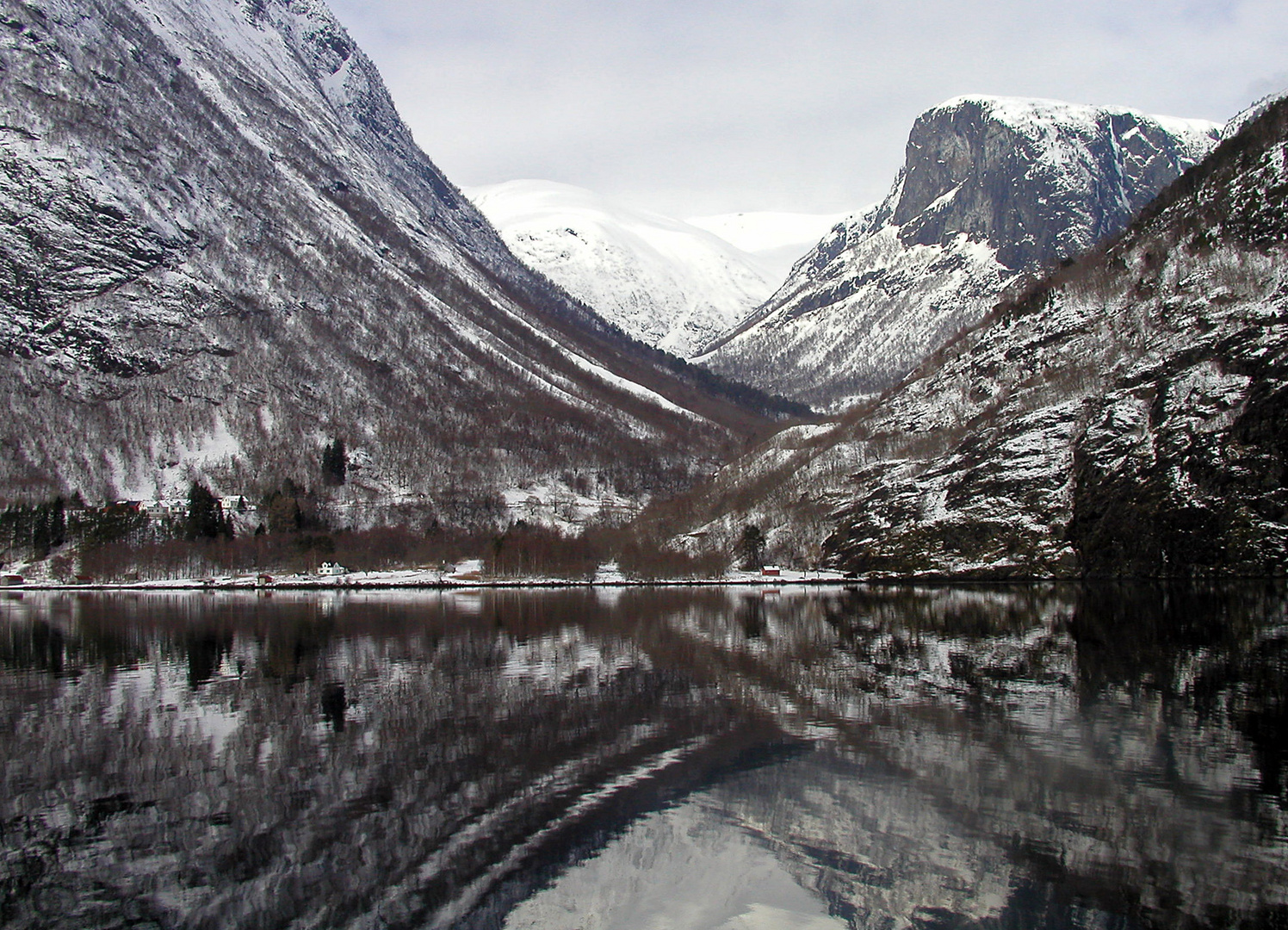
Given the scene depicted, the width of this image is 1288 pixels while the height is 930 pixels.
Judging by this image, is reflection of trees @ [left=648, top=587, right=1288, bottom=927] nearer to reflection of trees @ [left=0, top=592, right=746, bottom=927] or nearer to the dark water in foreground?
the dark water in foreground

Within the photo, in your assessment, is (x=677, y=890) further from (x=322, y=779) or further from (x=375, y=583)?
(x=375, y=583)

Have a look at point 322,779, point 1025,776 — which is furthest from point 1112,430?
point 322,779

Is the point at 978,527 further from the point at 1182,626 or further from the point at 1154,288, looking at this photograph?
the point at 1182,626

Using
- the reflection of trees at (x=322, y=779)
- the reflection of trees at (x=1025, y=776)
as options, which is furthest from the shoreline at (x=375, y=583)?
the reflection of trees at (x=322, y=779)

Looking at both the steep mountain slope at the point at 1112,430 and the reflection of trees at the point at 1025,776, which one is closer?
the reflection of trees at the point at 1025,776

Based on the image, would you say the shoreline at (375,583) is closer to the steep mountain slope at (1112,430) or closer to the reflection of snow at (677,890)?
the steep mountain slope at (1112,430)

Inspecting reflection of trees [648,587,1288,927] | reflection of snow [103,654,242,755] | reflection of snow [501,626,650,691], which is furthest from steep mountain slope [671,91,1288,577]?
reflection of snow [103,654,242,755]
